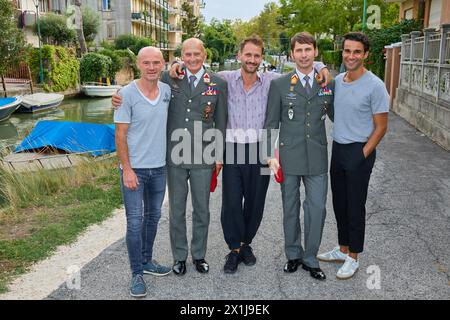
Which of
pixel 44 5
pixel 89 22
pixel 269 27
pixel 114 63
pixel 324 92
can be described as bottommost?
pixel 324 92

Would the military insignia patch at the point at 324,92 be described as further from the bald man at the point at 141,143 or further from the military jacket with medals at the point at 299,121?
the bald man at the point at 141,143

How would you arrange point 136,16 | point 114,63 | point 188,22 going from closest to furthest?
point 114,63
point 136,16
point 188,22

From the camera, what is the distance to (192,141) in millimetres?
4125

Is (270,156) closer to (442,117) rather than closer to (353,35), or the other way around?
(353,35)

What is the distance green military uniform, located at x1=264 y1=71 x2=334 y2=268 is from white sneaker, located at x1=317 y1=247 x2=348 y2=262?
35 cm

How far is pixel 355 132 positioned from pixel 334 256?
1.26 metres

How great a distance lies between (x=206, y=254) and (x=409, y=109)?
11043 mm

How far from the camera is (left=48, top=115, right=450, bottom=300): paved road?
3.92 meters

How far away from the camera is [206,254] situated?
4793mm

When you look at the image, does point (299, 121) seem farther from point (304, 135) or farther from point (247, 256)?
point (247, 256)

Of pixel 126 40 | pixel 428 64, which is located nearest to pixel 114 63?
pixel 126 40

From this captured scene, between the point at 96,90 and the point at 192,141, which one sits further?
the point at 96,90

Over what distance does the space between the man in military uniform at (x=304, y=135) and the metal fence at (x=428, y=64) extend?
24.2 feet
